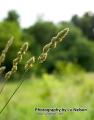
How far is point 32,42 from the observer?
4841 cm

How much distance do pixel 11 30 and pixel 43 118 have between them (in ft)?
147

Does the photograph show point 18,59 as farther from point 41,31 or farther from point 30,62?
point 41,31

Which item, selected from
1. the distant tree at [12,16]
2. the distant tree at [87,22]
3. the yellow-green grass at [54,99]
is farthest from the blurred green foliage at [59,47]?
the yellow-green grass at [54,99]

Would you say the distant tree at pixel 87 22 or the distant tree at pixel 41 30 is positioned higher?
the distant tree at pixel 87 22

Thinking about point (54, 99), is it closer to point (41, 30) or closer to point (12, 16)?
point (41, 30)

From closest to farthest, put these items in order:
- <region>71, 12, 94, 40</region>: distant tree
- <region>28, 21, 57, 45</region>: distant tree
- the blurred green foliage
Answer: <region>71, 12, 94, 40</region>: distant tree → the blurred green foliage → <region>28, 21, 57, 45</region>: distant tree

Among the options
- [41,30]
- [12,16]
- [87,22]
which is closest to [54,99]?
A: [87,22]

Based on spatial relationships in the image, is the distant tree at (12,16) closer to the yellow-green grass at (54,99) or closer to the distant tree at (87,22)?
the distant tree at (87,22)

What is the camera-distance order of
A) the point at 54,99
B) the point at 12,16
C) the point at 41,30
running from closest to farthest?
the point at 54,99 → the point at 41,30 → the point at 12,16

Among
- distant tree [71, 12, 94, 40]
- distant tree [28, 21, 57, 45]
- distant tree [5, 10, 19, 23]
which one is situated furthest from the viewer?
distant tree [5, 10, 19, 23]

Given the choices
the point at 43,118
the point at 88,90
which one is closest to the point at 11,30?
the point at 88,90

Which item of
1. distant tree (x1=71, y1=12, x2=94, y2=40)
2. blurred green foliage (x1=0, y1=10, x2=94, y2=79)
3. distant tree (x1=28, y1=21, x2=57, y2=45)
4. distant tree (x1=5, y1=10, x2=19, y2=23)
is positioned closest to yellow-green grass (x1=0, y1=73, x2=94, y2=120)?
distant tree (x1=71, y1=12, x2=94, y2=40)

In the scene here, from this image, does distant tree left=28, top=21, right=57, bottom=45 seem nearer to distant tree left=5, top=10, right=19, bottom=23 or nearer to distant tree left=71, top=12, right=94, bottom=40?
distant tree left=5, top=10, right=19, bottom=23

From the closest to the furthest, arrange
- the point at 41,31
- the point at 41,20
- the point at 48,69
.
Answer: the point at 48,69, the point at 41,31, the point at 41,20
